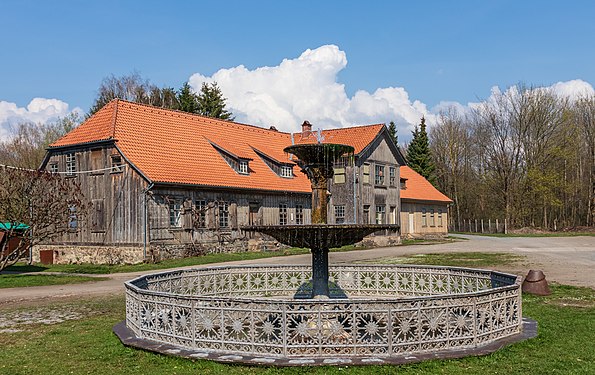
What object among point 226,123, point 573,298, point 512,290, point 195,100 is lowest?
point 573,298

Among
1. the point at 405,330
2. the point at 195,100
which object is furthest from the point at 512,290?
the point at 195,100

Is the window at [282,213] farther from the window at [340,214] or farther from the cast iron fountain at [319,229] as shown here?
the cast iron fountain at [319,229]

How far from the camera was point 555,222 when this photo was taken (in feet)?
202

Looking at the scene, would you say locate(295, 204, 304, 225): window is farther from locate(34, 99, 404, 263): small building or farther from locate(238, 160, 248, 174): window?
locate(238, 160, 248, 174): window

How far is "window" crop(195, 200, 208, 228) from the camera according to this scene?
29891mm

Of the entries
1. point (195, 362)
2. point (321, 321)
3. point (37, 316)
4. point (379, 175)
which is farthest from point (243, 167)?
point (321, 321)

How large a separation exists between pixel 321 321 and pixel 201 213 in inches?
900

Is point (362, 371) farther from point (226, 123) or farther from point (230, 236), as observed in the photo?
point (226, 123)

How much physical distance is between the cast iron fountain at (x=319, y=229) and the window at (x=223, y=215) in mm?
20164

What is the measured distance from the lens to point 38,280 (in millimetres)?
21453

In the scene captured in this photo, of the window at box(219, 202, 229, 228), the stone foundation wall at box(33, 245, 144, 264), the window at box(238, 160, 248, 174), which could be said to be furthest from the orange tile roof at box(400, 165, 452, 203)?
the stone foundation wall at box(33, 245, 144, 264)

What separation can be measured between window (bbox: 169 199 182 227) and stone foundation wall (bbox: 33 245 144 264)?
2.36m

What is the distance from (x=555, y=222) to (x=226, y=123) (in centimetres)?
4196

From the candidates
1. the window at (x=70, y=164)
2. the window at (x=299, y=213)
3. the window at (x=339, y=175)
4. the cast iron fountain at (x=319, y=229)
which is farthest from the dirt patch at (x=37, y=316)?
the window at (x=339, y=175)
